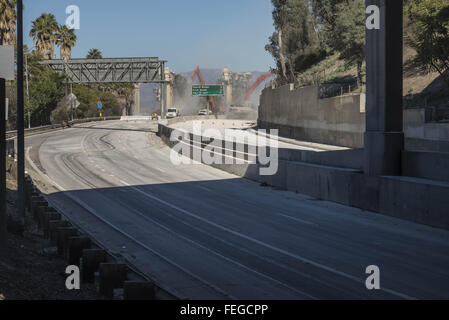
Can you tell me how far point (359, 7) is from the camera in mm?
66125

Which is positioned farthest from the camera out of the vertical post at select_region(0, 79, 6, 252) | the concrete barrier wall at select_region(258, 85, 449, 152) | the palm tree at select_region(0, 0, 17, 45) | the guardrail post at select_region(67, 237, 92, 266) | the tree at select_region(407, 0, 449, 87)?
the palm tree at select_region(0, 0, 17, 45)

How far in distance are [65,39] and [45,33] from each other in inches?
214

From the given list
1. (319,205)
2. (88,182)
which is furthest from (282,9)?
(319,205)

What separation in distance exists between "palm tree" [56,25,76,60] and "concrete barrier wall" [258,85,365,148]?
48.7 metres

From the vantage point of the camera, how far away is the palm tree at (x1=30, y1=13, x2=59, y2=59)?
356 ft

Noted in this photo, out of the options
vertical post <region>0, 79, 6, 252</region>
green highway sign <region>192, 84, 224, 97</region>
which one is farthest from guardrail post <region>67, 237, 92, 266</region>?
green highway sign <region>192, 84, 224, 97</region>

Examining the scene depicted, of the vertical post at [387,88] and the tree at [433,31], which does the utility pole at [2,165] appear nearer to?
the vertical post at [387,88]

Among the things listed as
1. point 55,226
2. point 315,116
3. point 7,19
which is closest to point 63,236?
point 55,226

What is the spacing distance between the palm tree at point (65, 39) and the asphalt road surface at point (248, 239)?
278ft

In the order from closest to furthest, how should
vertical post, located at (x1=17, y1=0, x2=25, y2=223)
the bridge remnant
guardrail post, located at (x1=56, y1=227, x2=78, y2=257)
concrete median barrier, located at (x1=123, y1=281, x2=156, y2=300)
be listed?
concrete median barrier, located at (x1=123, y1=281, x2=156, y2=300), guardrail post, located at (x1=56, y1=227, x2=78, y2=257), vertical post, located at (x1=17, y1=0, x2=25, y2=223), the bridge remnant

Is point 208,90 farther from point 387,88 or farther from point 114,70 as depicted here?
point 387,88

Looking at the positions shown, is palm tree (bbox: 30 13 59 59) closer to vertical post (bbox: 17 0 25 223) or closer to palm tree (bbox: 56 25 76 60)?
palm tree (bbox: 56 25 76 60)

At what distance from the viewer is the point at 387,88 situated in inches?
893

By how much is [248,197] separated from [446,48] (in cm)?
2592
